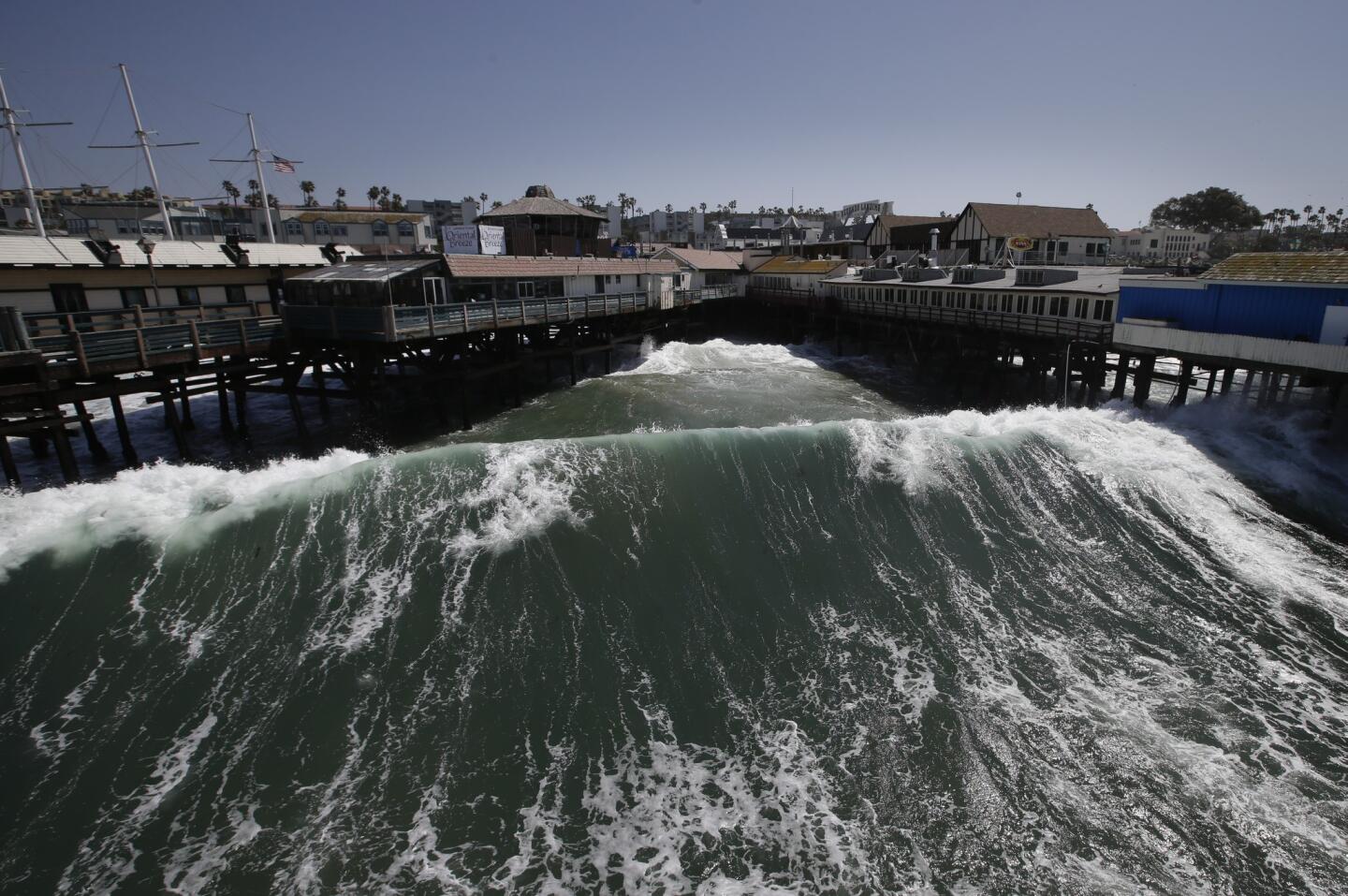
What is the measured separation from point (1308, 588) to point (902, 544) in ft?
27.6

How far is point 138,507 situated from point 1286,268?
118ft

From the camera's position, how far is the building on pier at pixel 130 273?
22125mm

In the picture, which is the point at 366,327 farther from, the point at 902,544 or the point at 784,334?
the point at 784,334

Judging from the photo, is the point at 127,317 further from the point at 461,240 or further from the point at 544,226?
the point at 544,226

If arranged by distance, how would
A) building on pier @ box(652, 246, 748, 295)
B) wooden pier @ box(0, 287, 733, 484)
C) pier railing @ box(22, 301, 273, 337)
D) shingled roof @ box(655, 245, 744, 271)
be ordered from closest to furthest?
wooden pier @ box(0, 287, 733, 484) → pier railing @ box(22, 301, 273, 337) → building on pier @ box(652, 246, 748, 295) → shingled roof @ box(655, 245, 744, 271)

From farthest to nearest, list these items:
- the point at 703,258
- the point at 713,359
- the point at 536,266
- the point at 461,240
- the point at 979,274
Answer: the point at 703,258
the point at 713,359
the point at 979,274
the point at 536,266
the point at 461,240

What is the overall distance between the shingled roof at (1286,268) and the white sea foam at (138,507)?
3055 centimetres

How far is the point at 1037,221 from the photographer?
53.5m

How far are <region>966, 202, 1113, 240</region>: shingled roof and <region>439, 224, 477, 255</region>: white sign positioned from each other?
42663 mm

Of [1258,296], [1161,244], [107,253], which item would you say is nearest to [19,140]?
[107,253]

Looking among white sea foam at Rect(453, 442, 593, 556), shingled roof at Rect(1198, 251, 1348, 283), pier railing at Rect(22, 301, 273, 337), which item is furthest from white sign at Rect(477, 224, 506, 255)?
shingled roof at Rect(1198, 251, 1348, 283)

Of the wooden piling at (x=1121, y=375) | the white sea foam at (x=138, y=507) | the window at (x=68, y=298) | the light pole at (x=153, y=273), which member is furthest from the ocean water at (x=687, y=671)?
the light pole at (x=153, y=273)

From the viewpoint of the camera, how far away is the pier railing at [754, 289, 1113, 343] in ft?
92.1

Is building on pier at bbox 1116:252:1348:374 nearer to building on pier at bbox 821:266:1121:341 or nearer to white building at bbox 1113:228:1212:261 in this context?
building on pier at bbox 821:266:1121:341
